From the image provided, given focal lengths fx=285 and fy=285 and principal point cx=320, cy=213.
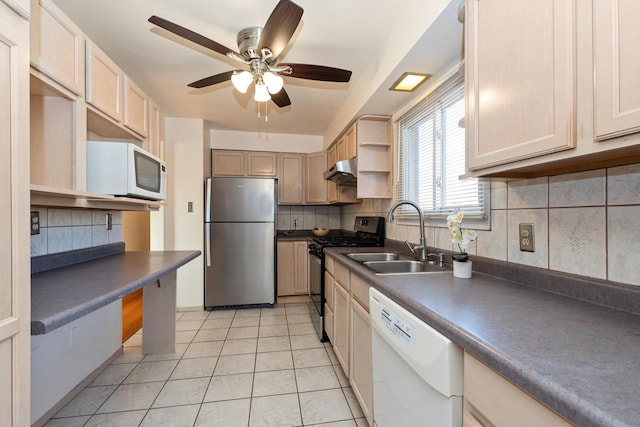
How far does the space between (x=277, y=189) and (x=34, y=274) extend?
2803mm

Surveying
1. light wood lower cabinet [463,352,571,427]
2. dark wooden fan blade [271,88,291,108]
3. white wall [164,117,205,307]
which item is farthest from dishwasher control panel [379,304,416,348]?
white wall [164,117,205,307]

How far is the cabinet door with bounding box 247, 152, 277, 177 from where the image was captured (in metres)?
4.05

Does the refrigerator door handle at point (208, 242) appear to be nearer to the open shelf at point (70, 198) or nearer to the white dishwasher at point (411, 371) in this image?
the open shelf at point (70, 198)

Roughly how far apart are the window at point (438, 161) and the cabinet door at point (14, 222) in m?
1.83

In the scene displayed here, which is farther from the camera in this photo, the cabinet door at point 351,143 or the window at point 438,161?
the cabinet door at point 351,143

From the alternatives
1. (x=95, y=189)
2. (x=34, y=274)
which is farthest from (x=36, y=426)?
(x=95, y=189)

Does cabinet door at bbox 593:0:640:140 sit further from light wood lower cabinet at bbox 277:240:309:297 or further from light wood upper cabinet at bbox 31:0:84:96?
light wood lower cabinet at bbox 277:240:309:297

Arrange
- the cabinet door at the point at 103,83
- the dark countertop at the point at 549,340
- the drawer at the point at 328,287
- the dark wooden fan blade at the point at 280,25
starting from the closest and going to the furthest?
1. the dark countertop at the point at 549,340
2. the dark wooden fan blade at the point at 280,25
3. the cabinet door at the point at 103,83
4. the drawer at the point at 328,287

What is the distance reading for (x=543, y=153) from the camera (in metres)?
0.84

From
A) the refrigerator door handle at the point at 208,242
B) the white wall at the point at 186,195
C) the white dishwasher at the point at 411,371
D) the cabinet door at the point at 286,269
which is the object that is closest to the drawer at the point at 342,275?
the white dishwasher at the point at 411,371

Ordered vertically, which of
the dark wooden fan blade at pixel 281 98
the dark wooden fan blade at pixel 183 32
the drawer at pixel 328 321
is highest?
the dark wooden fan blade at pixel 183 32

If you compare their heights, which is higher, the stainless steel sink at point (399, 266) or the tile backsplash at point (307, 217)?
the tile backsplash at point (307, 217)

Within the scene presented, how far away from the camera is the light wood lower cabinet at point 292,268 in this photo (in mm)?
3744

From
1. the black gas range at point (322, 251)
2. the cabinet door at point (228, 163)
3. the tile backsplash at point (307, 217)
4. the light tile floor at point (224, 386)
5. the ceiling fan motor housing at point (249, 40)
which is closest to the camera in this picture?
the light tile floor at point (224, 386)
